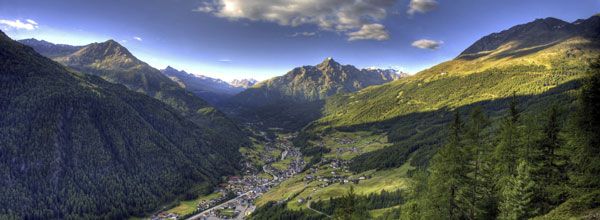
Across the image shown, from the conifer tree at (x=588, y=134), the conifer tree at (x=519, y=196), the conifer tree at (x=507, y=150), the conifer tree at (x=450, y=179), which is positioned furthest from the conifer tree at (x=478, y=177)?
the conifer tree at (x=588, y=134)

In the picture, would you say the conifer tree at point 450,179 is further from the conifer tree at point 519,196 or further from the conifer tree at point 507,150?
the conifer tree at point 507,150

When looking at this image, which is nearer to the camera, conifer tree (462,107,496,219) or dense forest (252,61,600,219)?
dense forest (252,61,600,219)

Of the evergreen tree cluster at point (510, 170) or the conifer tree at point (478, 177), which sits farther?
the conifer tree at point (478, 177)

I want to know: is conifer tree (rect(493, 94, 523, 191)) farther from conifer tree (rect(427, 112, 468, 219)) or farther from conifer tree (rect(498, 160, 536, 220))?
conifer tree (rect(427, 112, 468, 219))

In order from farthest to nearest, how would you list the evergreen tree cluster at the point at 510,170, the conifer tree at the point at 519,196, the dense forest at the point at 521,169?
the conifer tree at the point at 519,196 → the evergreen tree cluster at the point at 510,170 → the dense forest at the point at 521,169

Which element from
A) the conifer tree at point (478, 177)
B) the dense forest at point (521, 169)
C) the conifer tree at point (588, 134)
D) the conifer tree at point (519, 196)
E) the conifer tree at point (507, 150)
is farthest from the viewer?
the conifer tree at point (507, 150)

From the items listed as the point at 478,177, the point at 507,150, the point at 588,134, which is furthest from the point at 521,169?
the point at 588,134

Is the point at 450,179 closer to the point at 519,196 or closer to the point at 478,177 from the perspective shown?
the point at 478,177

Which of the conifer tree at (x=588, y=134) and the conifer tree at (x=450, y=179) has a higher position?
the conifer tree at (x=588, y=134)

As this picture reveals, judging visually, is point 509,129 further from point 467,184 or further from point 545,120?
point 467,184

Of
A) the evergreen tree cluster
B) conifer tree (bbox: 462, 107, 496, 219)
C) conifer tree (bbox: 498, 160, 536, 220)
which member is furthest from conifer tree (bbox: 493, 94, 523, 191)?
conifer tree (bbox: 498, 160, 536, 220)

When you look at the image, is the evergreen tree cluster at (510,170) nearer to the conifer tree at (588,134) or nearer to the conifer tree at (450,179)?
the conifer tree at (450,179)
